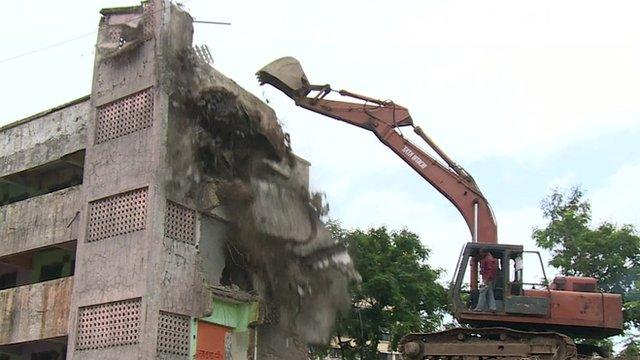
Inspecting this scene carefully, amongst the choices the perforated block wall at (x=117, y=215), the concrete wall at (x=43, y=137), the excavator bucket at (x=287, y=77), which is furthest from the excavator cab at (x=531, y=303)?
the concrete wall at (x=43, y=137)

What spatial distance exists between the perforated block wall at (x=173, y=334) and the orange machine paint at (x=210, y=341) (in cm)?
58

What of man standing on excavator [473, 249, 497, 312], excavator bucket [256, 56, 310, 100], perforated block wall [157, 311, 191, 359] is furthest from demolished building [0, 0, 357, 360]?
man standing on excavator [473, 249, 497, 312]

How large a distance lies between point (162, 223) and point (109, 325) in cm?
328

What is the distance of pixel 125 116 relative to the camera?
934 inches

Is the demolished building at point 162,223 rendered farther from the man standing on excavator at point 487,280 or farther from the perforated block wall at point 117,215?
the man standing on excavator at point 487,280

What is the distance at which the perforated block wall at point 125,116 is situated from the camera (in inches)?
914

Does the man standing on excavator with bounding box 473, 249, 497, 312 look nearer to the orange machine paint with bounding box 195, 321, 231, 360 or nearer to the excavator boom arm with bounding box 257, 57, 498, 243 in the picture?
the excavator boom arm with bounding box 257, 57, 498, 243

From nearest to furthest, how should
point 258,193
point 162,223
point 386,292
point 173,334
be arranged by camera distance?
1. point 173,334
2. point 162,223
3. point 258,193
4. point 386,292

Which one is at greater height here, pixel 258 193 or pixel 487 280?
pixel 258 193

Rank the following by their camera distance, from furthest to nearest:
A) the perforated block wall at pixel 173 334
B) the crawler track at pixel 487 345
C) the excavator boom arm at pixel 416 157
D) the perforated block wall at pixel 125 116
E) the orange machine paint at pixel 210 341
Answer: the perforated block wall at pixel 125 116 < the orange machine paint at pixel 210 341 < the perforated block wall at pixel 173 334 < the excavator boom arm at pixel 416 157 < the crawler track at pixel 487 345

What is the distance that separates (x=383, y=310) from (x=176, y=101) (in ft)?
37.2

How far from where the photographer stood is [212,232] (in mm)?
24844

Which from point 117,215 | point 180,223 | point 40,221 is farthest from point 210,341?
point 40,221

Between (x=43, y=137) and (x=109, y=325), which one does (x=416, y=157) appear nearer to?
(x=109, y=325)
